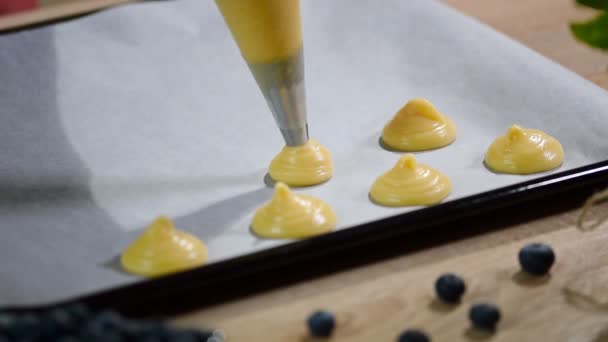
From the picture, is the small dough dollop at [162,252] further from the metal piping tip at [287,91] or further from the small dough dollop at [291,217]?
the metal piping tip at [287,91]

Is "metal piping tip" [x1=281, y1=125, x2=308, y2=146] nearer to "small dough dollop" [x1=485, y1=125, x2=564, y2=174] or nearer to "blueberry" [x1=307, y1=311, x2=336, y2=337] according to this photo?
"small dough dollop" [x1=485, y1=125, x2=564, y2=174]

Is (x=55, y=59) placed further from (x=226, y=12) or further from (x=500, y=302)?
(x=500, y=302)

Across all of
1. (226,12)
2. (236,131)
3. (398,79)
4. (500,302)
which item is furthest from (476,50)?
(500,302)

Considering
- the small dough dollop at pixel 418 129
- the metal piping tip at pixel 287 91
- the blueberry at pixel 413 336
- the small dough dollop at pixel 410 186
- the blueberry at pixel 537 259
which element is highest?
the metal piping tip at pixel 287 91

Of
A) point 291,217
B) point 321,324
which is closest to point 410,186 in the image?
point 291,217

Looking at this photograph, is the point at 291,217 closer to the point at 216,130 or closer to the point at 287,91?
the point at 287,91

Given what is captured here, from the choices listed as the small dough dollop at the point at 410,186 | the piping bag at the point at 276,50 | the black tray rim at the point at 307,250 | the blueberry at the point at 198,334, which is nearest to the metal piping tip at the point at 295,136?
the piping bag at the point at 276,50
